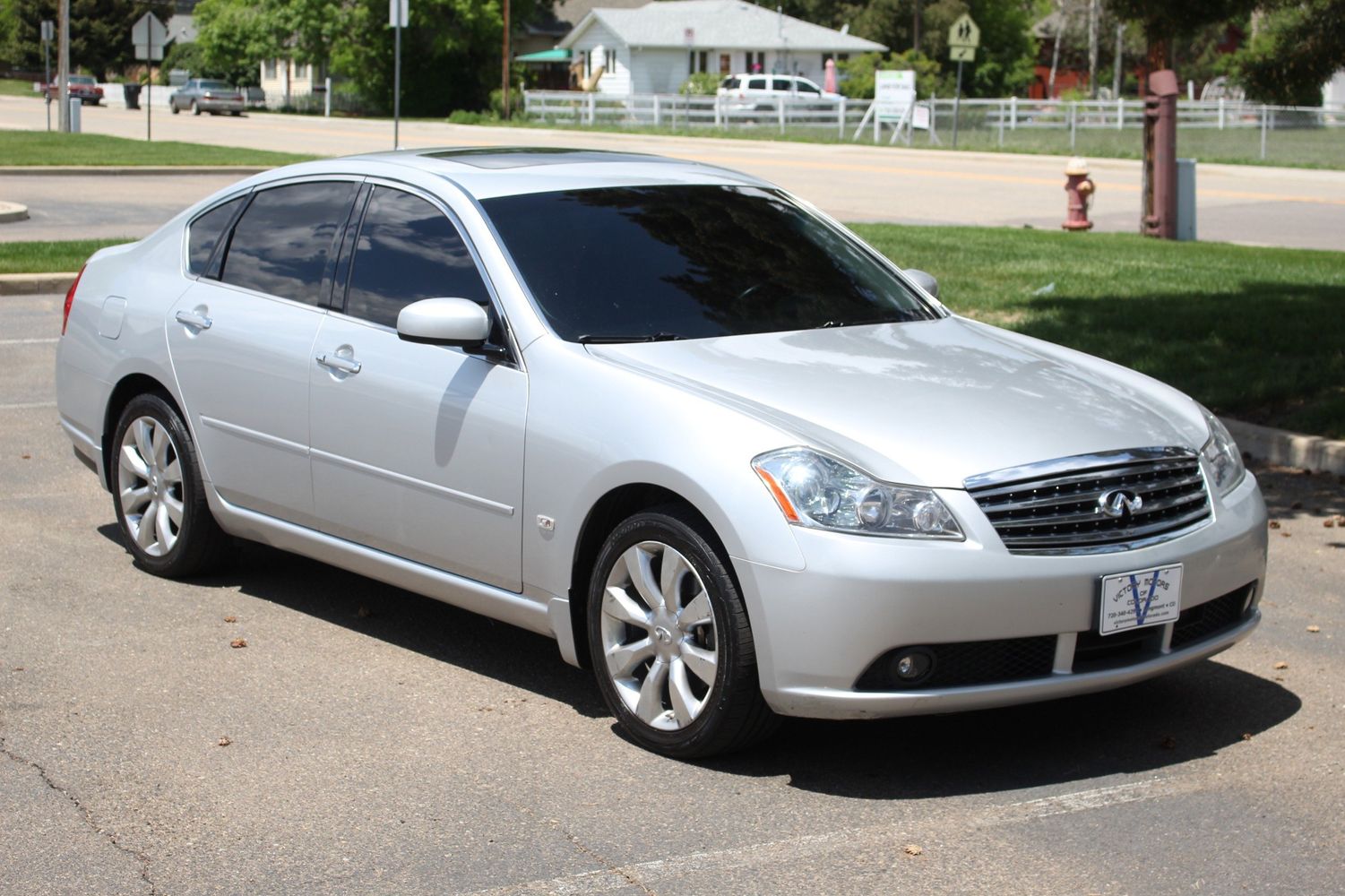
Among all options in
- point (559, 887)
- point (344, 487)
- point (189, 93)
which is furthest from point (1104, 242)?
point (189, 93)

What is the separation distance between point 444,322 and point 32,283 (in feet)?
36.2

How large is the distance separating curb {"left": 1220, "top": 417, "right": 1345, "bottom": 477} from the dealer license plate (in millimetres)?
4679

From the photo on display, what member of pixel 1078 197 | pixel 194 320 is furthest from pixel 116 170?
pixel 194 320

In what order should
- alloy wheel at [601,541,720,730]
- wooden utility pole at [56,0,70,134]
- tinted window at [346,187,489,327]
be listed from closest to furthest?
alloy wheel at [601,541,720,730] → tinted window at [346,187,489,327] → wooden utility pole at [56,0,70,134]

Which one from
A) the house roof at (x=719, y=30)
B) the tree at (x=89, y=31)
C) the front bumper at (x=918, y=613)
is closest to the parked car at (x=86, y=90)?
the tree at (x=89, y=31)

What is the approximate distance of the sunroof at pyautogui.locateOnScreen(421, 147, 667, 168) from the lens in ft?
21.1

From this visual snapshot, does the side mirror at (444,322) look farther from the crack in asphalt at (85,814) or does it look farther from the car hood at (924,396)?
the crack in asphalt at (85,814)

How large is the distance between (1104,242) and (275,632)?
544 inches

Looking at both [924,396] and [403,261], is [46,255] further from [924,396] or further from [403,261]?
[924,396]

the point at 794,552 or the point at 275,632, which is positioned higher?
the point at 794,552

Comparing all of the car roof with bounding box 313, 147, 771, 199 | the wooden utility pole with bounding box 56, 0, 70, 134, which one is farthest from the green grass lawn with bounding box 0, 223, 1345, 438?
the wooden utility pole with bounding box 56, 0, 70, 134

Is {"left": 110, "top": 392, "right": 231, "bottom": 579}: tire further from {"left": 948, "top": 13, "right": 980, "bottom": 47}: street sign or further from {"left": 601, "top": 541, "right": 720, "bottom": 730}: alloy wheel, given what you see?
{"left": 948, "top": 13, "right": 980, "bottom": 47}: street sign

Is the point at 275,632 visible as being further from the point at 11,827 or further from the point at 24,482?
the point at 24,482

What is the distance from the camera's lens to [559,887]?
4141 mm
